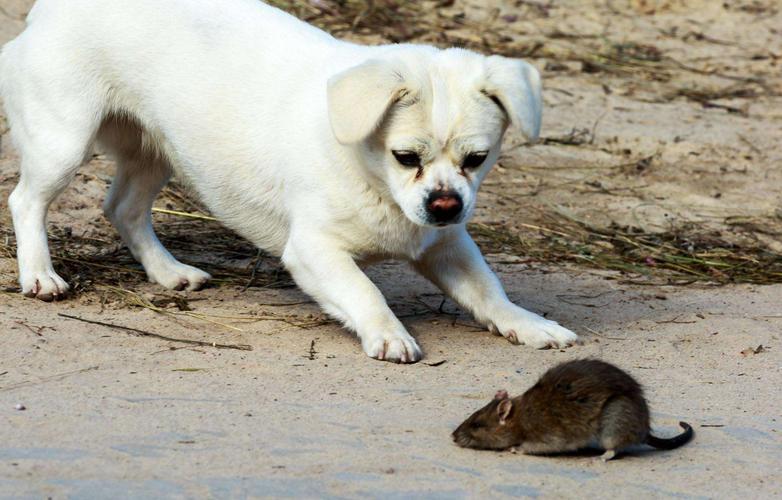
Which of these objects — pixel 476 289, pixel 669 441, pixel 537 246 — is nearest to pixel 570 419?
pixel 669 441

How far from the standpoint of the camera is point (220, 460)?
145 inches

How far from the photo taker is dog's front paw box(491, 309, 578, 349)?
5.21 meters

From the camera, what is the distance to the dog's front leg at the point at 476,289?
5.29m

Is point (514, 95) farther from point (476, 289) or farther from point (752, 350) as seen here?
point (752, 350)

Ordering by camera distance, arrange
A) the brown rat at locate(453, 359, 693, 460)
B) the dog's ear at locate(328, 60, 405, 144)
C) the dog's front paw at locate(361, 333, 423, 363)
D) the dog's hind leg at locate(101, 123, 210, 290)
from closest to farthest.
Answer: the brown rat at locate(453, 359, 693, 460), the dog's ear at locate(328, 60, 405, 144), the dog's front paw at locate(361, 333, 423, 363), the dog's hind leg at locate(101, 123, 210, 290)

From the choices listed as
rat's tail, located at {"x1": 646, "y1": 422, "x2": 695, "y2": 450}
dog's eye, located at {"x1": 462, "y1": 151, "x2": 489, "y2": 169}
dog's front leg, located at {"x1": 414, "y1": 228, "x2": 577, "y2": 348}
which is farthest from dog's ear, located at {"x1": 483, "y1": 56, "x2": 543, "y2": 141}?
rat's tail, located at {"x1": 646, "y1": 422, "x2": 695, "y2": 450}

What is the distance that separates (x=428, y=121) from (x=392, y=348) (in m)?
0.87

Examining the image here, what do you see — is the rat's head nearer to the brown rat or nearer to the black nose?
the brown rat

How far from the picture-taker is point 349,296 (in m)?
5.05

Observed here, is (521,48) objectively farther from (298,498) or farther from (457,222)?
(298,498)

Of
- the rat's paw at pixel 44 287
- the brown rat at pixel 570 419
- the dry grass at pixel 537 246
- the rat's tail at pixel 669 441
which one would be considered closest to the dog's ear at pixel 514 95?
the brown rat at pixel 570 419

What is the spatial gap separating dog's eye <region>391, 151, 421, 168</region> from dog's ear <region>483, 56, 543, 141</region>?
1.22 feet

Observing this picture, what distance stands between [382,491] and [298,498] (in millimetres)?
240

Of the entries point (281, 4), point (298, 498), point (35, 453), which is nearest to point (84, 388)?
point (35, 453)
